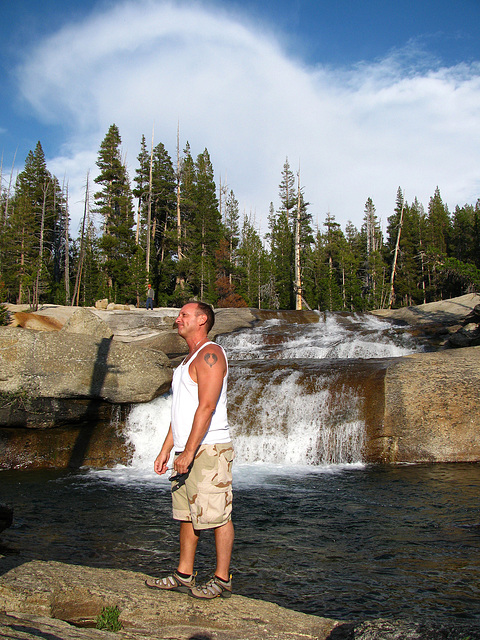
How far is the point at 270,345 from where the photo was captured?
17594mm

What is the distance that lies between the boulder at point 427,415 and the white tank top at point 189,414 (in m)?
6.72

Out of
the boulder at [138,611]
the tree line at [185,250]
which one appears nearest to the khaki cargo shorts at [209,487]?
the boulder at [138,611]

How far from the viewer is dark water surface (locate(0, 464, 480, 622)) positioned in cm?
384

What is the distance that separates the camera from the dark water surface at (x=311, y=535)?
3836 mm

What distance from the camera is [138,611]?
9.92ft

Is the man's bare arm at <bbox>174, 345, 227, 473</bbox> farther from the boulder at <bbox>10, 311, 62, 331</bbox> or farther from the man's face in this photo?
the boulder at <bbox>10, 311, 62, 331</bbox>

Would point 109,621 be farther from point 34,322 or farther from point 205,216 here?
point 205,216

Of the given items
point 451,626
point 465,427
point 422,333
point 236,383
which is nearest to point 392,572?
point 451,626

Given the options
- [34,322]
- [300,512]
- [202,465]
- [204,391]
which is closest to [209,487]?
[202,465]

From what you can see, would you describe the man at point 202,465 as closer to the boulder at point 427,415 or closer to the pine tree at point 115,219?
the boulder at point 427,415

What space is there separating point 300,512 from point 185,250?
38313 millimetres

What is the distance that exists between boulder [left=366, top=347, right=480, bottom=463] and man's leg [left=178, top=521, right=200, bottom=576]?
6.57m

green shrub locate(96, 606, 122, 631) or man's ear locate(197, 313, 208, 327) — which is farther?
man's ear locate(197, 313, 208, 327)

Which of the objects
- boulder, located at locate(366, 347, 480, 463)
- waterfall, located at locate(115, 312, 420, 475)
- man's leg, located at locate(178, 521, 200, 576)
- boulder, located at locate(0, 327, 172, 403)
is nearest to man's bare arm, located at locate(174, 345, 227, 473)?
man's leg, located at locate(178, 521, 200, 576)
